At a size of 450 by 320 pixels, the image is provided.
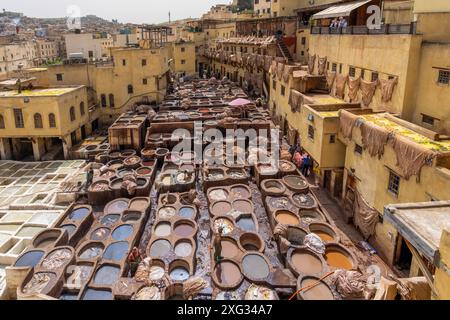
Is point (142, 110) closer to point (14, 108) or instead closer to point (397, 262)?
point (14, 108)

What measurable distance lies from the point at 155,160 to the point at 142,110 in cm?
1125

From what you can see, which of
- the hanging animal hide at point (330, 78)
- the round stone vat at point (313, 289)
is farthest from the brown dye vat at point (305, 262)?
the hanging animal hide at point (330, 78)

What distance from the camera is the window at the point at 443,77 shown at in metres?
15.4

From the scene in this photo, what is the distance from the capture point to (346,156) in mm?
18578

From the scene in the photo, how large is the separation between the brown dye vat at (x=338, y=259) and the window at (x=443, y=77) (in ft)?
28.7

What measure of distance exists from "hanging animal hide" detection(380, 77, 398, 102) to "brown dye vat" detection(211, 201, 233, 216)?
10.2m

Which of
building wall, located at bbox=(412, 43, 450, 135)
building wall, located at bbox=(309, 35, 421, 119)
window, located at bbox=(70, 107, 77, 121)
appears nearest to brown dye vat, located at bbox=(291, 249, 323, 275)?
building wall, located at bbox=(412, 43, 450, 135)

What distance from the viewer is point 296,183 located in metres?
22.0

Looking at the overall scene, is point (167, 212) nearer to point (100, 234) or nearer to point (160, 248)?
point (160, 248)

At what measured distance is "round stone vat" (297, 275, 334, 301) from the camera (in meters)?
13.2

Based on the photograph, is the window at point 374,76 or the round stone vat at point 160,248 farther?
the window at point 374,76

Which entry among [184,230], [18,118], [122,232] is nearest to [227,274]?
[184,230]

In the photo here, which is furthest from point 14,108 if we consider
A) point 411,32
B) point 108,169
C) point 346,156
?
point 411,32

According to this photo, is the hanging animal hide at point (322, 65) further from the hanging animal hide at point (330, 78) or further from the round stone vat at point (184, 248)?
the round stone vat at point (184, 248)
